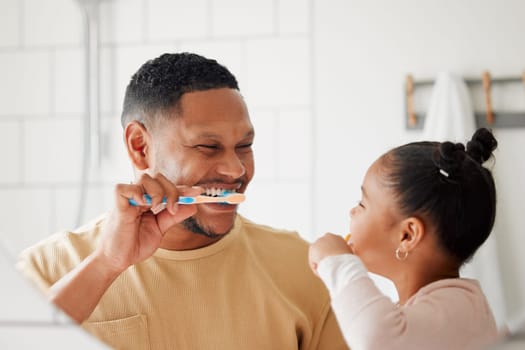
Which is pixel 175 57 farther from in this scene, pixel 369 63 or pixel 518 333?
pixel 518 333

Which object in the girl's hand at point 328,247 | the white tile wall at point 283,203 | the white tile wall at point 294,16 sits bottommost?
the girl's hand at point 328,247

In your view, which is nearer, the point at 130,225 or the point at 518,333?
the point at 518,333

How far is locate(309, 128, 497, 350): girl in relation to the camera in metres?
0.51

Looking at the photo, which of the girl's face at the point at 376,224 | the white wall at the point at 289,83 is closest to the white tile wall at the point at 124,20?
the white wall at the point at 289,83

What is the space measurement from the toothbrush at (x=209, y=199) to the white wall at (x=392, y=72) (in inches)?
2.6

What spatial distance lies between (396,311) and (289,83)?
21 centimetres

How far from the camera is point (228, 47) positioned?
53cm

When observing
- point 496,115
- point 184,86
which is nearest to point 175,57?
point 184,86

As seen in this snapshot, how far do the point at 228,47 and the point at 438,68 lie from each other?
17 centimetres

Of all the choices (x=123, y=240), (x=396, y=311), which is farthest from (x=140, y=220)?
(x=396, y=311)

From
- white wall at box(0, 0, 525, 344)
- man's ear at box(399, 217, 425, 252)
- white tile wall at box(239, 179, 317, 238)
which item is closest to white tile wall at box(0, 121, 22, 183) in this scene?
white wall at box(0, 0, 525, 344)

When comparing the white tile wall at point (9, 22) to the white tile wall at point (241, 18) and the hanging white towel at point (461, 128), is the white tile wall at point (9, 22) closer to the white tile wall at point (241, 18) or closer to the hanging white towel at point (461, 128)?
the white tile wall at point (241, 18)

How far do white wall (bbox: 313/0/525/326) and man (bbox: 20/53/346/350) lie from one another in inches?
2.5

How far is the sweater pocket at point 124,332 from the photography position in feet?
1.82
